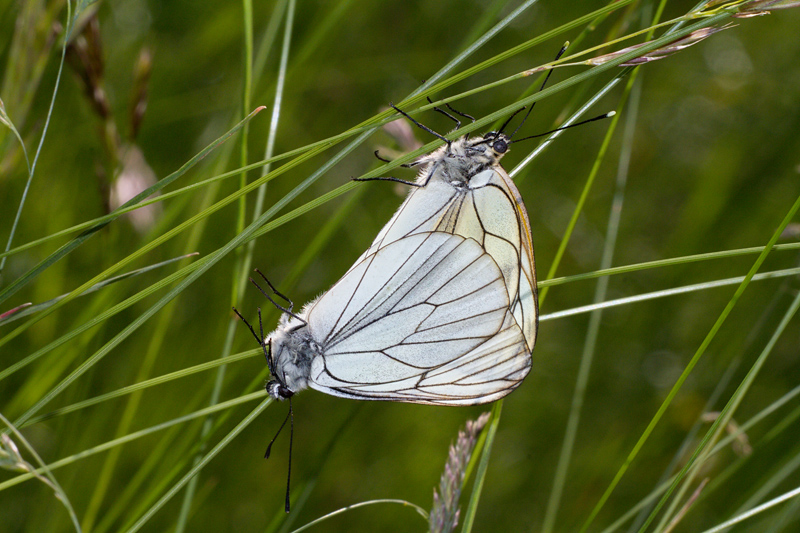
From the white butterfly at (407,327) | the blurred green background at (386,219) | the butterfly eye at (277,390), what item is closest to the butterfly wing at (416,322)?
the white butterfly at (407,327)

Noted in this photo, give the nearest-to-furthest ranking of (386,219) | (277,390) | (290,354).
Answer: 1. (277,390)
2. (290,354)
3. (386,219)

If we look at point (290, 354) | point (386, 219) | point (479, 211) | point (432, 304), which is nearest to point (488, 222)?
point (479, 211)

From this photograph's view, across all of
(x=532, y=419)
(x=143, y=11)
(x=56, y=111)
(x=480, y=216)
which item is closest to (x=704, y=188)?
(x=532, y=419)

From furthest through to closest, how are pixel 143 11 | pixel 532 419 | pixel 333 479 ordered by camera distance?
pixel 532 419, pixel 333 479, pixel 143 11

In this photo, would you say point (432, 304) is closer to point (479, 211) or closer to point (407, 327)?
point (407, 327)

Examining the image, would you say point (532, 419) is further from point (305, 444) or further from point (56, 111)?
point (56, 111)
